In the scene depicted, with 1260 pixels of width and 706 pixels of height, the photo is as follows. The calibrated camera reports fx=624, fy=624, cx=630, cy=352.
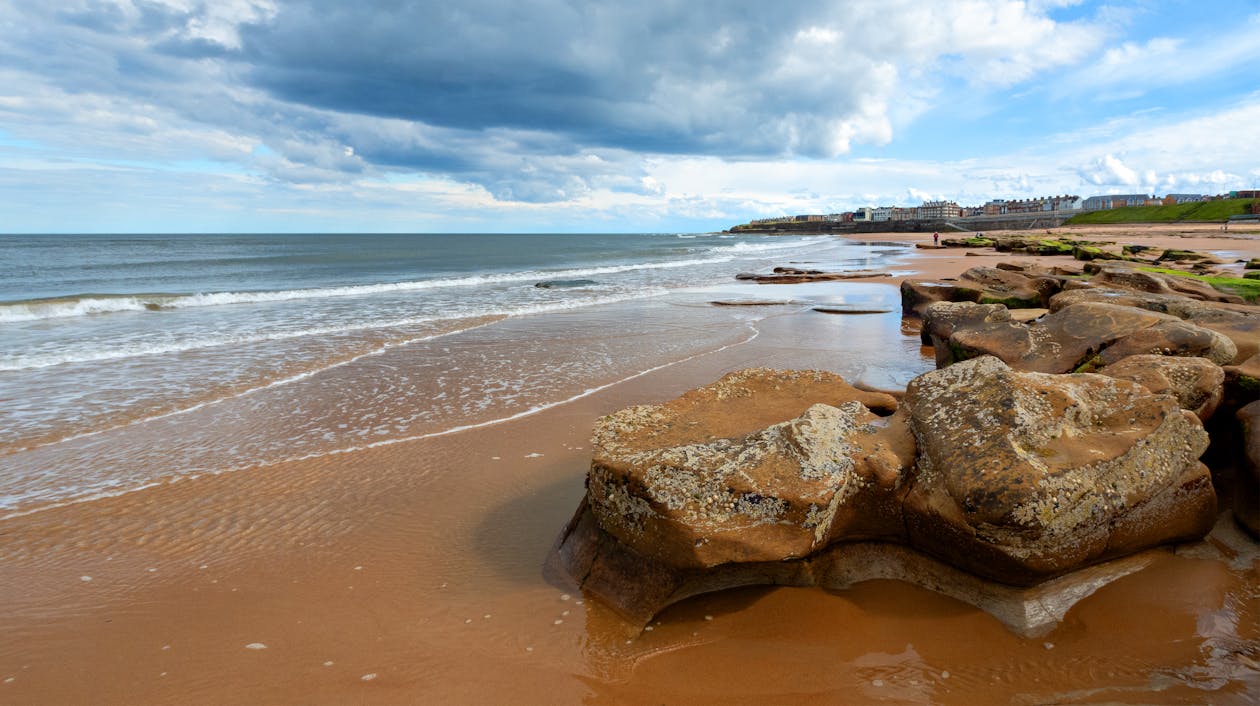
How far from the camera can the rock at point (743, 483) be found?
345 cm

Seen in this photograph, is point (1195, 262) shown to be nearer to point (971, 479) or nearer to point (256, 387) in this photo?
point (971, 479)

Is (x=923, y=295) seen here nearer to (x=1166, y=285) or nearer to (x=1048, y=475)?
(x=1166, y=285)

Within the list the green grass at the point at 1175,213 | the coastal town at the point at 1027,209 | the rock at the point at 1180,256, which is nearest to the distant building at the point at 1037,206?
the coastal town at the point at 1027,209

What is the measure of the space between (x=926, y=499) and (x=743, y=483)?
112 centimetres

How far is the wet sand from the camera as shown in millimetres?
Result: 3217

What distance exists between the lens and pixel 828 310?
17000 mm

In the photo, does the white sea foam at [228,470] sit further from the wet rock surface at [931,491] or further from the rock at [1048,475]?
the rock at [1048,475]

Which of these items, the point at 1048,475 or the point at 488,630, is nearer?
the point at 1048,475

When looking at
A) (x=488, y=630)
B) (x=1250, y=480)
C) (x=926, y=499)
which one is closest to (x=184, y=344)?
(x=488, y=630)

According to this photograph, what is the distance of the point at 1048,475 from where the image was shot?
338 cm

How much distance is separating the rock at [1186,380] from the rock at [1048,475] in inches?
23.0

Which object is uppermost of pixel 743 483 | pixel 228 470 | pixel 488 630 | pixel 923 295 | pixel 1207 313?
pixel 1207 313

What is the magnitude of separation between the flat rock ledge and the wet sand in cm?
15

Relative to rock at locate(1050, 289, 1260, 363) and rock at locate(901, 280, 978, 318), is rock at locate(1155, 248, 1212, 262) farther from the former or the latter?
rock at locate(1050, 289, 1260, 363)
